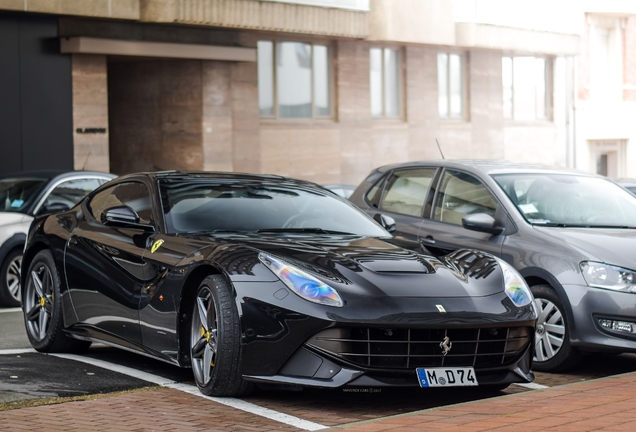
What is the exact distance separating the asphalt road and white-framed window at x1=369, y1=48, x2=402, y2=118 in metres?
22.7

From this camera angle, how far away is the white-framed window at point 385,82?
31.5m

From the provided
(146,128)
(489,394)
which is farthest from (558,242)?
(146,128)

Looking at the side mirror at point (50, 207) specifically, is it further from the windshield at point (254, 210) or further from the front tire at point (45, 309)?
the windshield at point (254, 210)

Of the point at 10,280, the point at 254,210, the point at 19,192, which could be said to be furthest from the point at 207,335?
the point at 19,192

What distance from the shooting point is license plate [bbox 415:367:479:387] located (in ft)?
21.7

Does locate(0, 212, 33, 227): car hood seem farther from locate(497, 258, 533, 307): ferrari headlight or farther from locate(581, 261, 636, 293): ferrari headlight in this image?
locate(497, 258, 533, 307): ferrari headlight

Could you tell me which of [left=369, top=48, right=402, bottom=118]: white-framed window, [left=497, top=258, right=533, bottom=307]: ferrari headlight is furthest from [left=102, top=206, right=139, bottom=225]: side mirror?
[left=369, top=48, right=402, bottom=118]: white-framed window

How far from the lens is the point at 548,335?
8.71 m

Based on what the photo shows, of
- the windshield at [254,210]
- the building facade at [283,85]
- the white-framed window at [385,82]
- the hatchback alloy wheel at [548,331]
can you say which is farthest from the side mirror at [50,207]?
the white-framed window at [385,82]

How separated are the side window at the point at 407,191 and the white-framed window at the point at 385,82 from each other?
804 inches

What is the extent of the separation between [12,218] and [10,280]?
71 centimetres

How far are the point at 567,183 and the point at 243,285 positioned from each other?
431 centimetres

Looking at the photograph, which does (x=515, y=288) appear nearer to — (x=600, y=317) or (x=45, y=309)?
(x=600, y=317)

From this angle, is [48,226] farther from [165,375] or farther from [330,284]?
[330,284]
